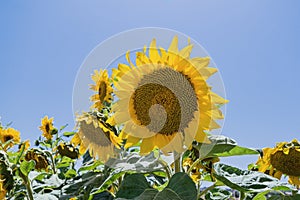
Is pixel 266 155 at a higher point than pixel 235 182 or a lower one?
higher

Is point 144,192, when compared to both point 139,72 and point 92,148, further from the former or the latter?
point 92,148

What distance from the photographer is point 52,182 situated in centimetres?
170

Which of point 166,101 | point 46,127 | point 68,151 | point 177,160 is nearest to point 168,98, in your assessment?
point 166,101

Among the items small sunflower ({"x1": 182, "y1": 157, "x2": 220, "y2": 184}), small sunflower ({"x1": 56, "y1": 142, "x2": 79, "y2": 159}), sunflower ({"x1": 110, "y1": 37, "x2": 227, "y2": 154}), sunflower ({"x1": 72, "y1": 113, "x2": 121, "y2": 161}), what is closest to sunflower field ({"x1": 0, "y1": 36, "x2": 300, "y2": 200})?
sunflower ({"x1": 110, "y1": 37, "x2": 227, "y2": 154})

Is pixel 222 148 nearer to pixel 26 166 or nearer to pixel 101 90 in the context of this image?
pixel 26 166

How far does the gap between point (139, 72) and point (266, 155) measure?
989 mm

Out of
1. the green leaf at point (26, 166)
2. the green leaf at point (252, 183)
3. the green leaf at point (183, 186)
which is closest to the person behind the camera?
the green leaf at point (183, 186)

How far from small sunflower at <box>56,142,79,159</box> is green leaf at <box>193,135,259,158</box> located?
1.71 m

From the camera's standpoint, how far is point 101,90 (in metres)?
2.23

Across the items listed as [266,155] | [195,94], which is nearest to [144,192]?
[195,94]

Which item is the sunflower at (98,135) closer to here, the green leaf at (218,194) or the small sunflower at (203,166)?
the small sunflower at (203,166)

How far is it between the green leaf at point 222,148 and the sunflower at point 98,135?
0.46m

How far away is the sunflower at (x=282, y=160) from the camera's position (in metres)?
1.99

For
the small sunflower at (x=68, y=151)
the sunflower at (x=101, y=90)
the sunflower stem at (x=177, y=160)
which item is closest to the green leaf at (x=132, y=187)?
the sunflower stem at (x=177, y=160)
